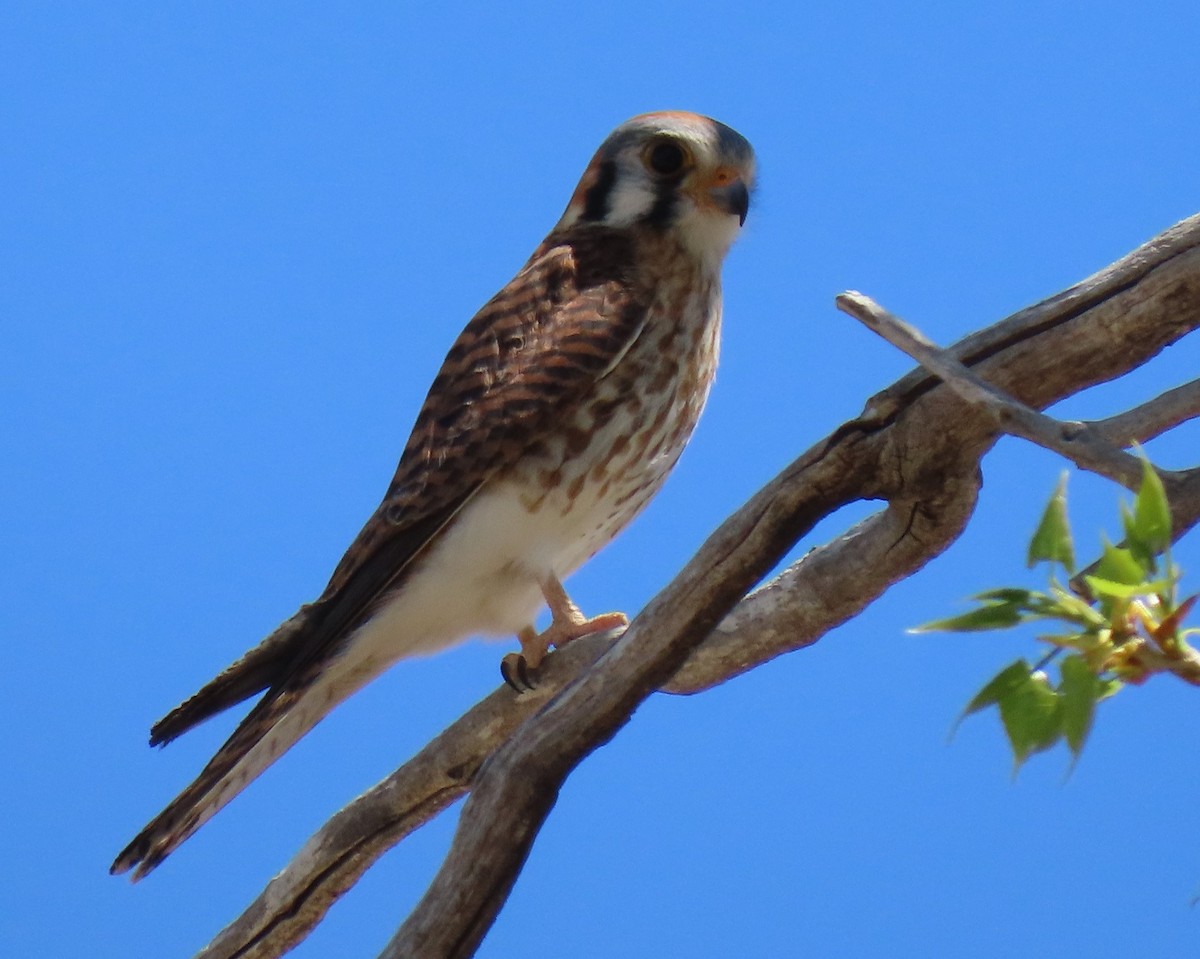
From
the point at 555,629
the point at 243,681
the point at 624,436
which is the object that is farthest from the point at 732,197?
the point at 243,681

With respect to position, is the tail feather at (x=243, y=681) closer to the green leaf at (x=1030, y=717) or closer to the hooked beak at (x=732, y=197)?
the hooked beak at (x=732, y=197)

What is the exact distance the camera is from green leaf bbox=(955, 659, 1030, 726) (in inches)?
46.9

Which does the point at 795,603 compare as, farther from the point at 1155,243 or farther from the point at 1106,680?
the point at 1106,680

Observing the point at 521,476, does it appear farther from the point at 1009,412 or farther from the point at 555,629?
the point at 1009,412

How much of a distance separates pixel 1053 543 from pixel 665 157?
2.01 metres

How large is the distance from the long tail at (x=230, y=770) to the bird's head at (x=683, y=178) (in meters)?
1.08

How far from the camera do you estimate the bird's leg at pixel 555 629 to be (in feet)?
9.02

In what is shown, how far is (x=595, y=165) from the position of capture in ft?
10.6

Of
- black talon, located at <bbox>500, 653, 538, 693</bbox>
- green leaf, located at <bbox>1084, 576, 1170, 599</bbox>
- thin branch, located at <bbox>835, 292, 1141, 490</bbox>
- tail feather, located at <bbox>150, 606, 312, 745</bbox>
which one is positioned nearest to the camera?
green leaf, located at <bbox>1084, 576, 1170, 599</bbox>

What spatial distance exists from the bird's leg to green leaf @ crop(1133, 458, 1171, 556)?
5.47 feet

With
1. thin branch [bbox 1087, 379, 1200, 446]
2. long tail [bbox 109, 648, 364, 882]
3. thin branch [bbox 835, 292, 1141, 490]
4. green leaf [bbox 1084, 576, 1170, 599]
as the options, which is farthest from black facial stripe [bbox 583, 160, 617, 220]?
green leaf [bbox 1084, 576, 1170, 599]

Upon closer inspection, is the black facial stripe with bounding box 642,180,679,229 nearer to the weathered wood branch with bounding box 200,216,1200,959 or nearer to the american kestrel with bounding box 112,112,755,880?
the american kestrel with bounding box 112,112,755,880

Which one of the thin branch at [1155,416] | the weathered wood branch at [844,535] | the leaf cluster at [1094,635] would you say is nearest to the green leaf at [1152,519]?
the leaf cluster at [1094,635]

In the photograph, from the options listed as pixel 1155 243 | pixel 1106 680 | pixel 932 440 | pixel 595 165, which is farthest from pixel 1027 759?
pixel 595 165
